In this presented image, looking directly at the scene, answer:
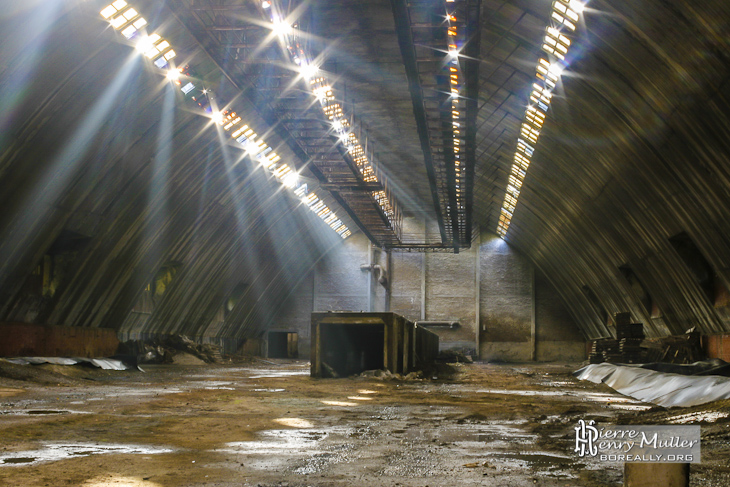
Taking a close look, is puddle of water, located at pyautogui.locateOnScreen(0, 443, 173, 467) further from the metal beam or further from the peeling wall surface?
the peeling wall surface

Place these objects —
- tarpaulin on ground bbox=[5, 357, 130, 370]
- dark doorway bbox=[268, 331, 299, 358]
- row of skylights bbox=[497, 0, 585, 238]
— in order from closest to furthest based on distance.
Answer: row of skylights bbox=[497, 0, 585, 238] < tarpaulin on ground bbox=[5, 357, 130, 370] < dark doorway bbox=[268, 331, 299, 358]

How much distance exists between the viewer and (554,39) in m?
14.6

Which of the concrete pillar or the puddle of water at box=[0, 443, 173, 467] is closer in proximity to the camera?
the concrete pillar

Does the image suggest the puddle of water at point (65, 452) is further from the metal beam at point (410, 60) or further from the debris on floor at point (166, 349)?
the debris on floor at point (166, 349)

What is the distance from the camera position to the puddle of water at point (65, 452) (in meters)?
5.25

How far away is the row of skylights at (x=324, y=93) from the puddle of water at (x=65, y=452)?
400 inches

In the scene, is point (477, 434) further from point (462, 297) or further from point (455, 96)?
point (462, 297)

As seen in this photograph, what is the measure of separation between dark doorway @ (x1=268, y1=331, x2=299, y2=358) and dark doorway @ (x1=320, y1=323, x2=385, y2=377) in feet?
67.7

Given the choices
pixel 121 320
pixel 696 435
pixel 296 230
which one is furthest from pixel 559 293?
pixel 696 435

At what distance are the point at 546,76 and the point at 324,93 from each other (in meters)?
5.82

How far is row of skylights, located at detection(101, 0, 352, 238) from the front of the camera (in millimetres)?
13633

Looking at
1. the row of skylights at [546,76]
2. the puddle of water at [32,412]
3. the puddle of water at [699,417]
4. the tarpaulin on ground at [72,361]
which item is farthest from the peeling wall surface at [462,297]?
the puddle of water at [699,417]

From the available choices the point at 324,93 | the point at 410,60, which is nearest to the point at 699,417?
the point at 410,60

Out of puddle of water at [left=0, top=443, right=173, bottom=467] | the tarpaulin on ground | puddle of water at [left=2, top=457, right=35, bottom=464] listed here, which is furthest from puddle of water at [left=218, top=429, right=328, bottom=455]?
the tarpaulin on ground
